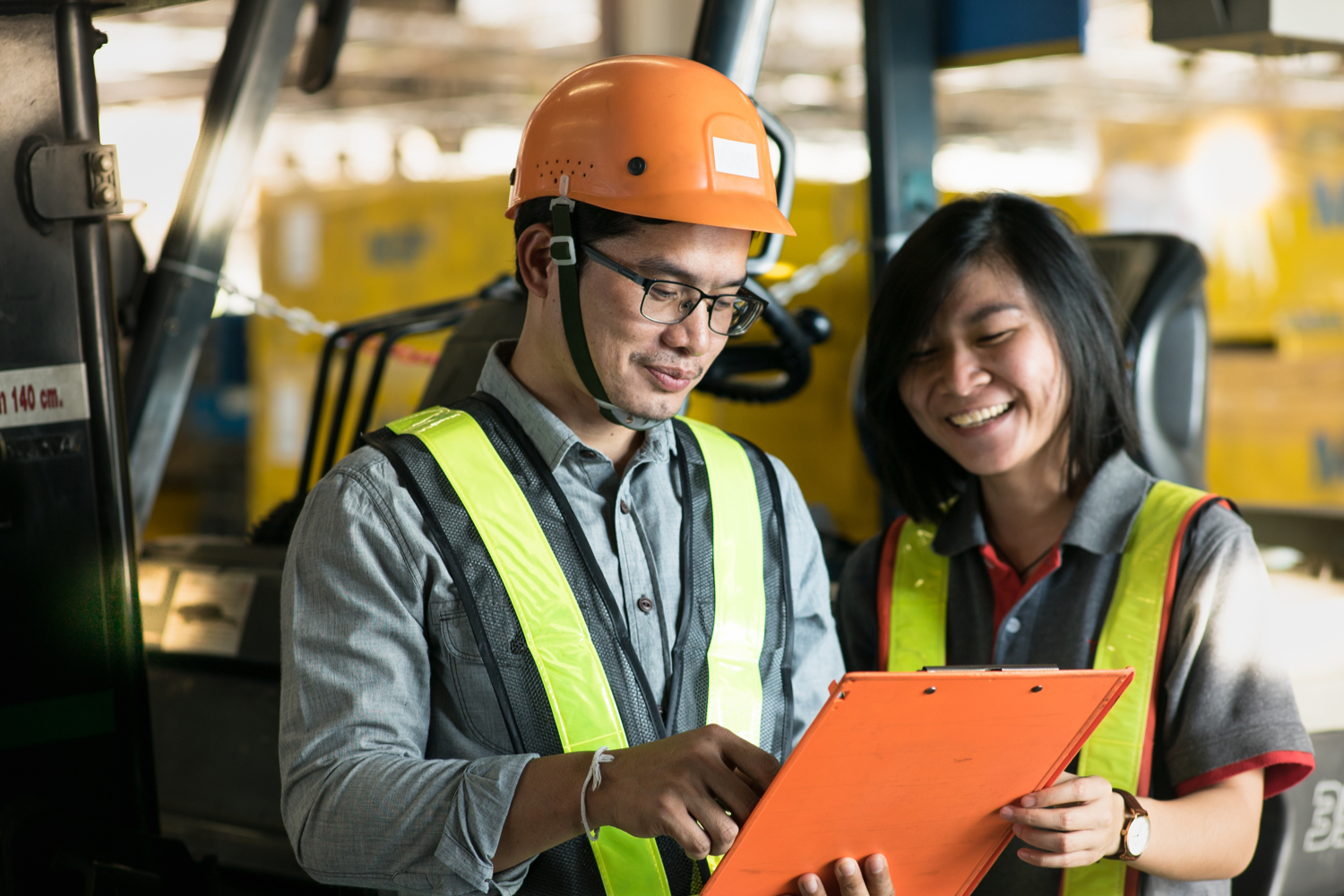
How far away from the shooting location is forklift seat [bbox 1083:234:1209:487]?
9.75ft

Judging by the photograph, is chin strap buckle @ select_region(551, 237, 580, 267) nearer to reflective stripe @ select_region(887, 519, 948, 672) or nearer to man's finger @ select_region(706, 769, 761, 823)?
man's finger @ select_region(706, 769, 761, 823)

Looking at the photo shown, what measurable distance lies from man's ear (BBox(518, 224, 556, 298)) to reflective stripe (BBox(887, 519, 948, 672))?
82 cm

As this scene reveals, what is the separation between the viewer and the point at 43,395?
1.97 metres

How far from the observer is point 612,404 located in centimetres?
162

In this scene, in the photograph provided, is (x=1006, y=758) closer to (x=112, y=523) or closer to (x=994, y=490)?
(x=994, y=490)

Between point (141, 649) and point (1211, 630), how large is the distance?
155 cm

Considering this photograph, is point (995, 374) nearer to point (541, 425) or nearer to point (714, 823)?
point (541, 425)

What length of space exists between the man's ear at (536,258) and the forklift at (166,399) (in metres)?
0.71

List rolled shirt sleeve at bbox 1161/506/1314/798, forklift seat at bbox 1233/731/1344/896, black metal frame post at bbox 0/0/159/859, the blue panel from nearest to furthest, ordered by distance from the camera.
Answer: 1. rolled shirt sleeve at bbox 1161/506/1314/798
2. black metal frame post at bbox 0/0/159/859
3. forklift seat at bbox 1233/731/1344/896
4. the blue panel

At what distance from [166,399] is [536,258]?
2.03m

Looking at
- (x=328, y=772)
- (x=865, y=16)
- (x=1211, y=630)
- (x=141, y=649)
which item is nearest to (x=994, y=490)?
(x=1211, y=630)

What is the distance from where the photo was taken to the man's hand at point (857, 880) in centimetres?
142

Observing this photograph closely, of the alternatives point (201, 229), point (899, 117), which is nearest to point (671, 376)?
point (201, 229)

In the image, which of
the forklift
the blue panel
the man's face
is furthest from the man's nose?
the blue panel
